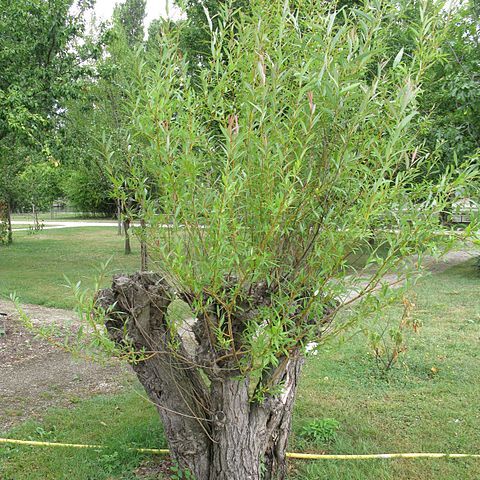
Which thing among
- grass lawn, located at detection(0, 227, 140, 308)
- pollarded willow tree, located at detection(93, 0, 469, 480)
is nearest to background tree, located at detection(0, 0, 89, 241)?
grass lawn, located at detection(0, 227, 140, 308)

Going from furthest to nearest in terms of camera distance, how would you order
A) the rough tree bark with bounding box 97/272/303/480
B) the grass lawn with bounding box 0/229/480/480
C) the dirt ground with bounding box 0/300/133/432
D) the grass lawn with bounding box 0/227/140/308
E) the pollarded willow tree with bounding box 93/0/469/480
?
the grass lawn with bounding box 0/227/140/308 < the dirt ground with bounding box 0/300/133/432 < the grass lawn with bounding box 0/229/480/480 < the rough tree bark with bounding box 97/272/303/480 < the pollarded willow tree with bounding box 93/0/469/480

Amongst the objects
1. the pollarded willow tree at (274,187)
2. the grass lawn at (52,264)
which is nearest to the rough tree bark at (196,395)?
the pollarded willow tree at (274,187)

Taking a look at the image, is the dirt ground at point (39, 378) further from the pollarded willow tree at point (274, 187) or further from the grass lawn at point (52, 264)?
the pollarded willow tree at point (274, 187)

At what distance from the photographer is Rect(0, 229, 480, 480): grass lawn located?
11.5 ft

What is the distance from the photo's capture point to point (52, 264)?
15227 millimetres

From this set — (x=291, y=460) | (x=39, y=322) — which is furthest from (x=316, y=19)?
(x=39, y=322)

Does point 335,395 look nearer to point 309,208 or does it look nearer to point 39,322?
point 309,208

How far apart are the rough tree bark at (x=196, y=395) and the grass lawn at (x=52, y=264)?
8.93 ft

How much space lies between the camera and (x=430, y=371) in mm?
5500

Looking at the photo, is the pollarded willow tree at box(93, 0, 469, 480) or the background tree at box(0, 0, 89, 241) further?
the background tree at box(0, 0, 89, 241)

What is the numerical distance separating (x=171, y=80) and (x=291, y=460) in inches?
113

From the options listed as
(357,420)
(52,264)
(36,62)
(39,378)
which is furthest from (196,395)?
(52,264)

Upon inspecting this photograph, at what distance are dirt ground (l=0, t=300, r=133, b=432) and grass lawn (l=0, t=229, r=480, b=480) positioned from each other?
0.27 metres

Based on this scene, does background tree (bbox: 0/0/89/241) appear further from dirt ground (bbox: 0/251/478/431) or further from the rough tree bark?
the rough tree bark
